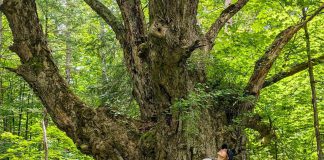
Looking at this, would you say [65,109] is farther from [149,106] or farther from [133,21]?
[133,21]

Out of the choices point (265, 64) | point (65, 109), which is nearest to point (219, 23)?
point (265, 64)

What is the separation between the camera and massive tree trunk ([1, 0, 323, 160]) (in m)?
5.14

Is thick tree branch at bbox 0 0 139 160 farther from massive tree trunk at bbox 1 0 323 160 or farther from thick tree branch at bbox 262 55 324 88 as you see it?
thick tree branch at bbox 262 55 324 88

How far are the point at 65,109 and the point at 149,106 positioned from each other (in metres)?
1.44

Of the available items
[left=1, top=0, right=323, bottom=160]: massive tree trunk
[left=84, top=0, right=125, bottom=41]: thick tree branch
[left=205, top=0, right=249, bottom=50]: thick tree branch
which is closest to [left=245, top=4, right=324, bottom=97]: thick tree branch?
[left=1, top=0, right=323, bottom=160]: massive tree trunk

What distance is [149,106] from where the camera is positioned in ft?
20.3

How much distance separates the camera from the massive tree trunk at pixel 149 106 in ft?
16.9

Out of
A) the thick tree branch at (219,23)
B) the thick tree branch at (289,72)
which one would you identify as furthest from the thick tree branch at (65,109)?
the thick tree branch at (289,72)

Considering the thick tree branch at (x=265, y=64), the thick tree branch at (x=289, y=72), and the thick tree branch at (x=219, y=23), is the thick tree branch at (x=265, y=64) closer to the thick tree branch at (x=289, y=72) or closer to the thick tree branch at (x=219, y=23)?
the thick tree branch at (x=289, y=72)

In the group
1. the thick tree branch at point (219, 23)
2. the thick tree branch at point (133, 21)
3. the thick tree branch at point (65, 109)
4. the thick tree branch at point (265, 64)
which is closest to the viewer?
the thick tree branch at point (65, 109)

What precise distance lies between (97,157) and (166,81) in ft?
5.84

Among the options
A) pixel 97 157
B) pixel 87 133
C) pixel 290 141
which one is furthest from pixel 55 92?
pixel 290 141

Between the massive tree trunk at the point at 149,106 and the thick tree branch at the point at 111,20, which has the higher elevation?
the thick tree branch at the point at 111,20

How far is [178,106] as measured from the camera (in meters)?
4.70
